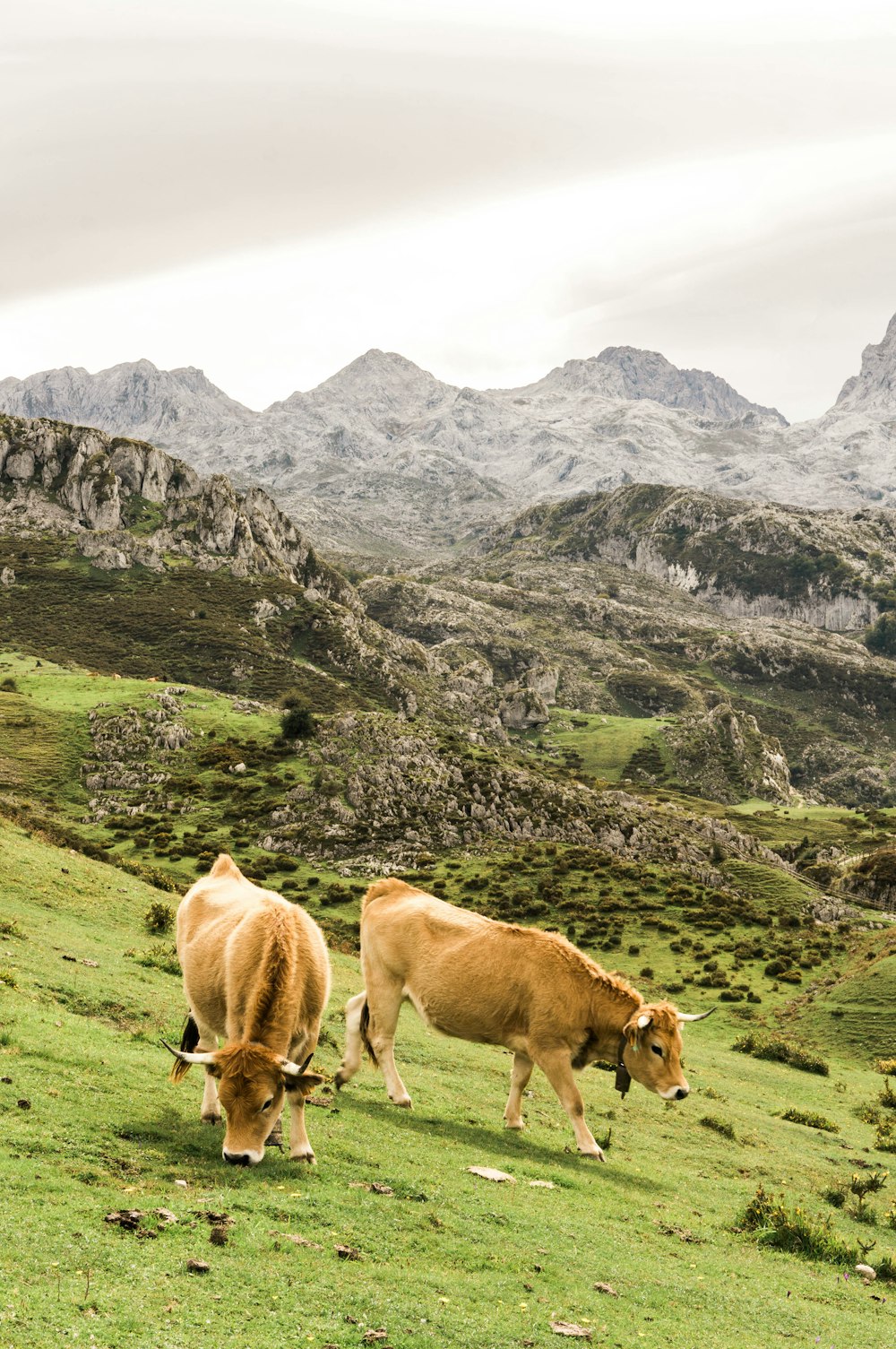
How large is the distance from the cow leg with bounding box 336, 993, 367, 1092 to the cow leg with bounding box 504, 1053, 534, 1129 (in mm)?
3015

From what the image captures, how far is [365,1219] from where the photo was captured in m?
10.4

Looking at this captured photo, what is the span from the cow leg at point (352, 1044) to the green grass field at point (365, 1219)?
536 millimetres

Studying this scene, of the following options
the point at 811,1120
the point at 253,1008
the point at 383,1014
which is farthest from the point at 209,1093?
the point at 811,1120

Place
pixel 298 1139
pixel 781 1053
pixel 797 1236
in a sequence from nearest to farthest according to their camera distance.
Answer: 1. pixel 298 1139
2. pixel 797 1236
3. pixel 781 1053

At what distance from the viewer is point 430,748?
100312mm

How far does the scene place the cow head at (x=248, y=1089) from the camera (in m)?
9.73

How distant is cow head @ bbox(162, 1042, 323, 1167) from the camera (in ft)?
31.9

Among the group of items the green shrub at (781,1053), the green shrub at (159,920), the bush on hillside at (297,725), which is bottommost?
the green shrub at (781,1053)

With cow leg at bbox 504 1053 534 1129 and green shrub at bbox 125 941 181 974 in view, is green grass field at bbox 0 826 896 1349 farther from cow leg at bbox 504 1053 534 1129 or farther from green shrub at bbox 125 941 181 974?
green shrub at bbox 125 941 181 974

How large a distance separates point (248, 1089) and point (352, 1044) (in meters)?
6.57

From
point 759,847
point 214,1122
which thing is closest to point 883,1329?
point 214,1122

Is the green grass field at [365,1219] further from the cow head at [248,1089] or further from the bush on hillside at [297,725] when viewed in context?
the bush on hillside at [297,725]

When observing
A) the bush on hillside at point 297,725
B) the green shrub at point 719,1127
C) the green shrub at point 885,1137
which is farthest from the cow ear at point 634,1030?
the bush on hillside at point 297,725

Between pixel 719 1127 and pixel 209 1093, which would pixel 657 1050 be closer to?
pixel 209 1093
